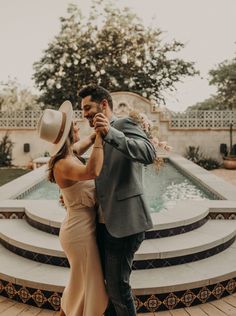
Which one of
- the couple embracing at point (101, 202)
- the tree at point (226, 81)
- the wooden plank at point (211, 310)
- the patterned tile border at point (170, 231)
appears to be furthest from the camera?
the tree at point (226, 81)

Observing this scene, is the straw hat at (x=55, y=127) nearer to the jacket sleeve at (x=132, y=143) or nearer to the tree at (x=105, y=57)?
the jacket sleeve at (x=132, y=143)

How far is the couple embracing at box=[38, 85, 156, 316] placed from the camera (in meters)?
2.22

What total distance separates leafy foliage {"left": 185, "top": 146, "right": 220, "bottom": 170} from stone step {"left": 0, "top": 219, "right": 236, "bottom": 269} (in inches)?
357

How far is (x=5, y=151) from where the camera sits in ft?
45.5

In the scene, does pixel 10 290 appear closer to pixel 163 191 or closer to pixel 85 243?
pixel 85 243

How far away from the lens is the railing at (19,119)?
47.0 ft

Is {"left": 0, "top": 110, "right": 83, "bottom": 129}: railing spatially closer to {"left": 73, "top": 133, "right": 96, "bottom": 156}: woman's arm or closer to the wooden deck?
the wooden deck

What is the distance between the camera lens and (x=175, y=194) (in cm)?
716

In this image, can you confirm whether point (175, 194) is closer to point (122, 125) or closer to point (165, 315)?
point (165, 315)

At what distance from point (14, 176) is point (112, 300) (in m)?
8.99

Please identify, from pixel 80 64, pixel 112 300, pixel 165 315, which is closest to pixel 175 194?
pixel 165 315

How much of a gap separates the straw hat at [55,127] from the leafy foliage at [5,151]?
11804 millimetres

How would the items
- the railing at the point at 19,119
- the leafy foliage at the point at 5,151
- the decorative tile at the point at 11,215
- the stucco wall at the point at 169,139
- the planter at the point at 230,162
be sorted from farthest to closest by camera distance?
the railing at the point at 19,119 < the stucco wall at the point at 169,139 < the leafy foliage at the point at 5,151 < the planter at the point at 230,162 < the decorative tile at the point at 11,215

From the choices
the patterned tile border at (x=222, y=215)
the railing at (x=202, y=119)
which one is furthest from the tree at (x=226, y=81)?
the patterned tile border at (x=222, y=215)
